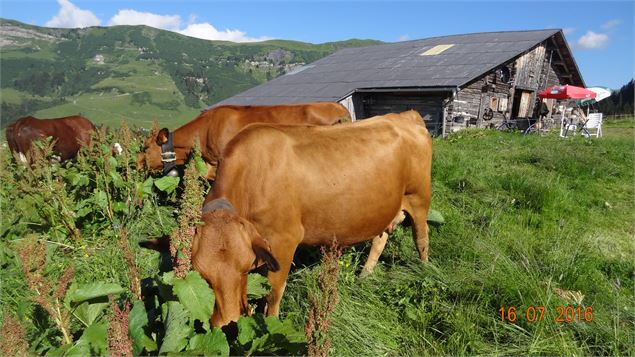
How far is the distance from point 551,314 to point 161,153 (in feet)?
17.6

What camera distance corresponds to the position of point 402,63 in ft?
72.0

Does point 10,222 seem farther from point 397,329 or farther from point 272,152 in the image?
point 397,329

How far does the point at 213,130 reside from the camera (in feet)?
21.2

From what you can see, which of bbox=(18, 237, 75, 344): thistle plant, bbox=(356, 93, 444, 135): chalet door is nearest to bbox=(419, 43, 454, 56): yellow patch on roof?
bbox=(356, 93, 444, 135): chalet door

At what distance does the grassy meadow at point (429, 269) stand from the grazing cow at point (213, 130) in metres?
0.69

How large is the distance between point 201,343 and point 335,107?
6.27 m

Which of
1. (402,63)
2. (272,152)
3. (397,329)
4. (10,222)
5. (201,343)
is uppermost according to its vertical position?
(402,63)

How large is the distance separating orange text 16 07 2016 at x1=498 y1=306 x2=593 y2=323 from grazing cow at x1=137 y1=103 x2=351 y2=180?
4359mm

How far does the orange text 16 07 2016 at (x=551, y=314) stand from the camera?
9.50 feet

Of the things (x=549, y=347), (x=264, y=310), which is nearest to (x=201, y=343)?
(x=264, y=310)

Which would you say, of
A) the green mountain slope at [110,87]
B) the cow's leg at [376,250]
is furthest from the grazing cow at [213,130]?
the green mountain slope at [110,87]

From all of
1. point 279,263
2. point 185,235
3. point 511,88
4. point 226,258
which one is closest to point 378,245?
point 279,263

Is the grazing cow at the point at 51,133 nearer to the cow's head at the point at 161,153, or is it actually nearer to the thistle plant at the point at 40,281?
the cow's head at the point at 161,153

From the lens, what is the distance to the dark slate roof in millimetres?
18047
